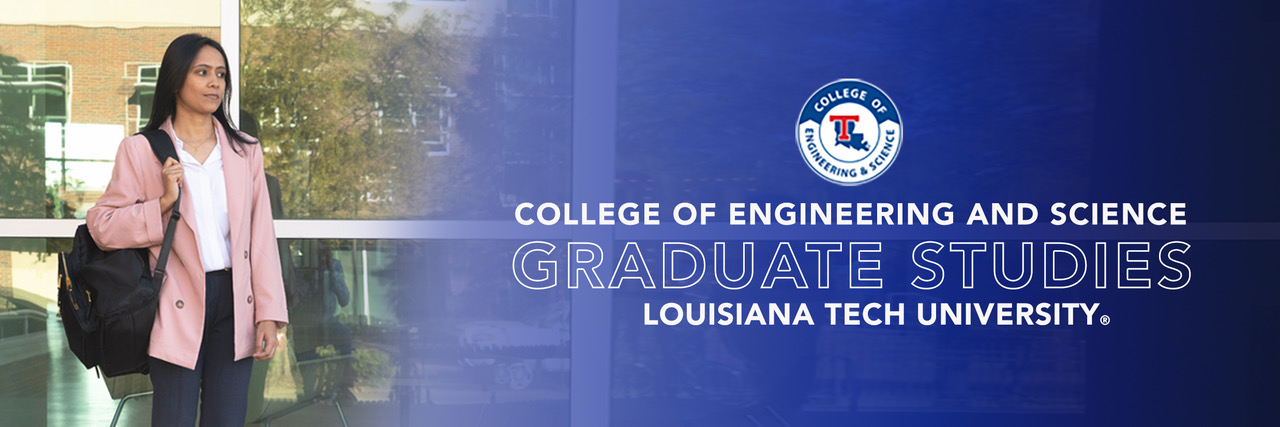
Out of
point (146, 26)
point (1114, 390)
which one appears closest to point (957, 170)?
point (1114, 390)

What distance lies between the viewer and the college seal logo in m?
3.98

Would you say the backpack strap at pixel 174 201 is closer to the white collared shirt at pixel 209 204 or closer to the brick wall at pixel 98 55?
the white collared shirt at pixel 209 204

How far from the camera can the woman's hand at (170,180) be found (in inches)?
109

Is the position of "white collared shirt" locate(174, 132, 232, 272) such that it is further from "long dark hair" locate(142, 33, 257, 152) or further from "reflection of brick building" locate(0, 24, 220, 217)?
"reflection of brick building" locate(0, 24, 220, 217)

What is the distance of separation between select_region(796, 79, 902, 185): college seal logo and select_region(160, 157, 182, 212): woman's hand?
84.6 inches

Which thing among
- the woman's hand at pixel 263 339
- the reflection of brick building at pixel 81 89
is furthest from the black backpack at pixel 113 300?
the reflection of brick building at pixel 81 89

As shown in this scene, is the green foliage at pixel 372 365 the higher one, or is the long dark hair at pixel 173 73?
the long dark hair at pixel 173 73

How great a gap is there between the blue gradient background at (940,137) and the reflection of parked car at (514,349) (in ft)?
0.41

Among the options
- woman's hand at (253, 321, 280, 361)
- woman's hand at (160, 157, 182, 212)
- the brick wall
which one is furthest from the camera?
the brick wall

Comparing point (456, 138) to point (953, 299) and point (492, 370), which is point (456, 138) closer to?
point (492, 370)

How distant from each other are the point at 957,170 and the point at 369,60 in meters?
2.20

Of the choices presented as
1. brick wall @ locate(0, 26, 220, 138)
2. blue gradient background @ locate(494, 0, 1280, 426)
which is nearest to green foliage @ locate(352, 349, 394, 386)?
blue gradient background @ locate(494, 0, 1280, 426)

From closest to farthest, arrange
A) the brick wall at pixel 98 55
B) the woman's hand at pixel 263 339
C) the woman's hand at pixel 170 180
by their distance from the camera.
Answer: the woman's hand at pixel 170 180, the woman's hand at pixel 263 339, the brick wall at pixel 98 55

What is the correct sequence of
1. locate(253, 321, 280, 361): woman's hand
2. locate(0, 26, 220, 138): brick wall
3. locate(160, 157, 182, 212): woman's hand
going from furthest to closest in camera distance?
locate(0, 26, 220, 138): brick wall → locate(253, 321, 280, 361): woman's hand → locate(160, 157, 182, 212): woman's hand
